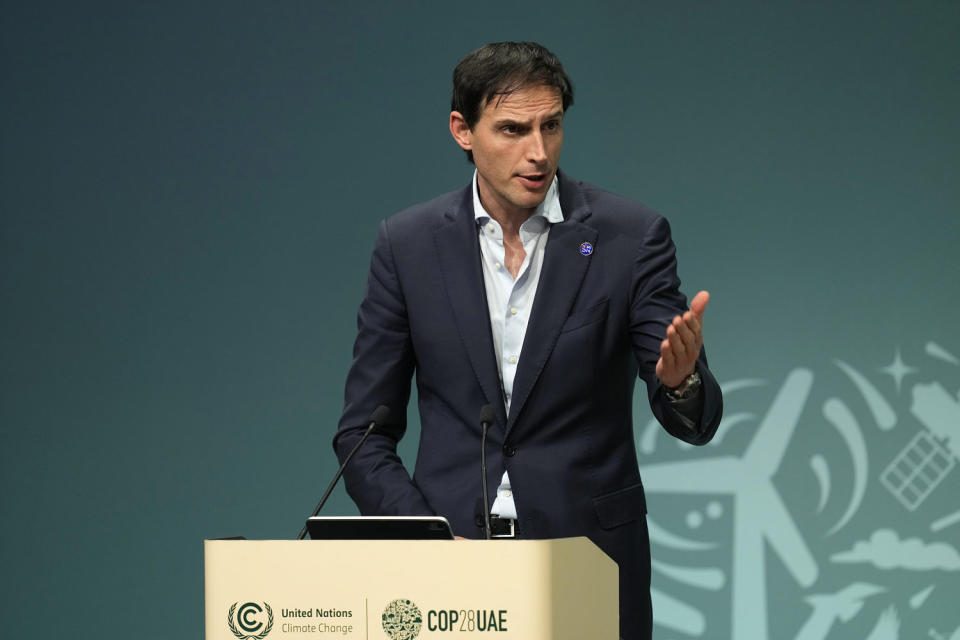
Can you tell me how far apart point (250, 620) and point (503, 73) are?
119cm

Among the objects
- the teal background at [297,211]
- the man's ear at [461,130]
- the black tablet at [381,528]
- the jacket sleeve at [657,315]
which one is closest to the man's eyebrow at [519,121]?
the man's ear at [461,130]

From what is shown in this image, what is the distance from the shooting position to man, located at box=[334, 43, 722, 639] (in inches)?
88.4

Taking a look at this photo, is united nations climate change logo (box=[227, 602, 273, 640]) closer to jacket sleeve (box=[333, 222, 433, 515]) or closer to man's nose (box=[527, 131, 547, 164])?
jacket sleeve (box=[333, 222, 433, 515])

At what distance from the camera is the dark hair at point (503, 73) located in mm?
2352

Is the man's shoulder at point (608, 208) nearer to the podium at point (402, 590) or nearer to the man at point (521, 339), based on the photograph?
the man at point (521, 339)

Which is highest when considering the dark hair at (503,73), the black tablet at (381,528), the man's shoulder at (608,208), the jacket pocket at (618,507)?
the dark hair at (503,73)

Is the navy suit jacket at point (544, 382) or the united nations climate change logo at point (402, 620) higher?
the navy suit jacket at point (544, 382)

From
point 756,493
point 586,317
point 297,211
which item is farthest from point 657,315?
point 297,211

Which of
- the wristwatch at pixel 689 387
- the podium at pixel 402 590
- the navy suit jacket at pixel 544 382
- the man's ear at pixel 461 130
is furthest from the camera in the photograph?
the man's ear at pixel 461 130

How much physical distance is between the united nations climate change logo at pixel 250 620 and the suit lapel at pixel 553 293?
727 millimetres

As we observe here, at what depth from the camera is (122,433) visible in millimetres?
3986

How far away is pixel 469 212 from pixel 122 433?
200cm

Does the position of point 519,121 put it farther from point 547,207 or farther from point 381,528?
point 381,528

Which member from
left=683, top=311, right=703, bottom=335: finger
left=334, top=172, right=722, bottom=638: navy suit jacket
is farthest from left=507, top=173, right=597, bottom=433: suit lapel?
left=683, top=311, right=703, bottom=335: finger
